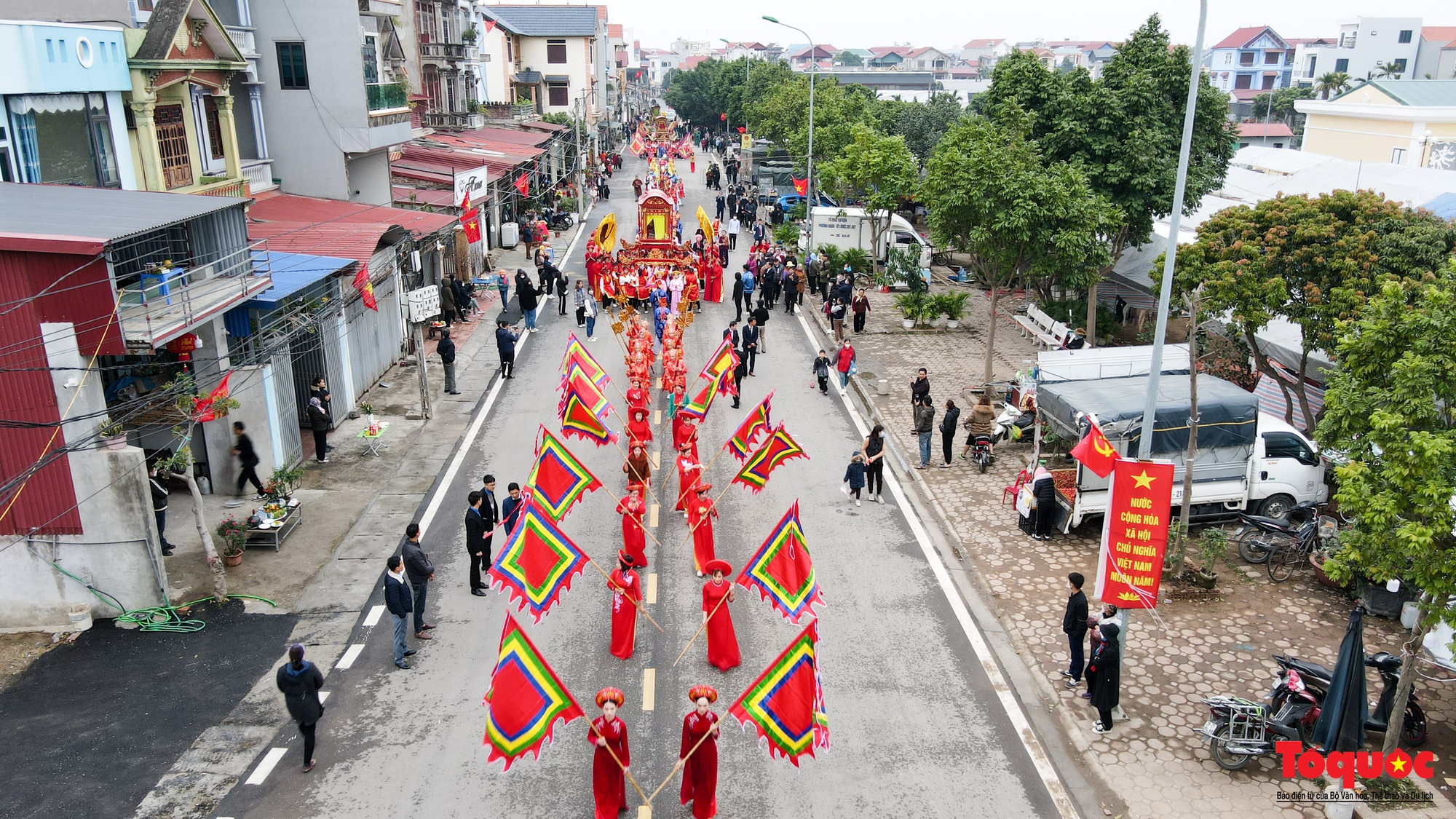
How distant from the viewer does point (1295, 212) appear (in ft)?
A: 58.1

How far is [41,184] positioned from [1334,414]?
58.6 feet

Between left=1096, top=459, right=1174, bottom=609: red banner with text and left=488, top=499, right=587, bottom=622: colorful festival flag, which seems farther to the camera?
left=488, top=499, right=587, bottom=622: colorful festival flag

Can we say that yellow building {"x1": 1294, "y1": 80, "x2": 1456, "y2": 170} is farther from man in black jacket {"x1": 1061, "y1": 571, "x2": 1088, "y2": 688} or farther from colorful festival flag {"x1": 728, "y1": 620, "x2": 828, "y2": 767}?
colorful festival flag {"x1": 728, "y1": 620, "x2": 828, "y2": 767}

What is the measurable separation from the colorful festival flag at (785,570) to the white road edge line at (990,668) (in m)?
2.35

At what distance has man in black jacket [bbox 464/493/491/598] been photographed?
13656 millimetres

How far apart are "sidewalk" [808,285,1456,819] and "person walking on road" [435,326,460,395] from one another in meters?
10.3

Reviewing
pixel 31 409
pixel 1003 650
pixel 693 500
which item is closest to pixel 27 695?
pixel 31 409

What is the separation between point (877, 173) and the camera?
32312 millimetres

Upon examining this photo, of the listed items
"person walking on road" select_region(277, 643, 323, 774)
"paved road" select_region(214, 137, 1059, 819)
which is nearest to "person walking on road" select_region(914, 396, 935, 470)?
"paved road" select_region(214, 137, 1059, 819)

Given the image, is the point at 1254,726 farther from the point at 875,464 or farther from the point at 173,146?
the point at 173,146

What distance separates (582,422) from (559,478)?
2.92 meters

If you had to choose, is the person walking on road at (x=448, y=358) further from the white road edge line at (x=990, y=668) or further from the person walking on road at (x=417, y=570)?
the person walking on road at (x=417, y=570)

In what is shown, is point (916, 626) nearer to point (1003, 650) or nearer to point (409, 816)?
point (1003, 650)

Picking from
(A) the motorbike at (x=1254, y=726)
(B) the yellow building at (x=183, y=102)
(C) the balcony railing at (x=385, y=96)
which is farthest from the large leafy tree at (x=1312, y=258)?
(C) the balcony railing at (x=385, y=96)
